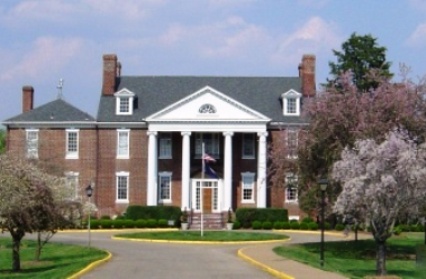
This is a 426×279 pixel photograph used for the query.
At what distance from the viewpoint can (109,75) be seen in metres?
63.2

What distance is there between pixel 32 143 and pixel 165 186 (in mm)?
9684

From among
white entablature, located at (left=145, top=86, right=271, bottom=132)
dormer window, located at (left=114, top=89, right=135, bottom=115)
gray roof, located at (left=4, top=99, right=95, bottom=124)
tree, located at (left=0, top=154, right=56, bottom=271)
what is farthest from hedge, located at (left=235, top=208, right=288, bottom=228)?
tree, located at (left=0, top=154, right=56, bottom=271)

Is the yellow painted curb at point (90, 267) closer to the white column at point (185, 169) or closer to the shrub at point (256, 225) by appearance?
the shrub at point (256, 225)

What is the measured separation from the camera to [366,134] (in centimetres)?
3472

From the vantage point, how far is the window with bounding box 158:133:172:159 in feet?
202

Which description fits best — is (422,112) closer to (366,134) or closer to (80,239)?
(366,134)

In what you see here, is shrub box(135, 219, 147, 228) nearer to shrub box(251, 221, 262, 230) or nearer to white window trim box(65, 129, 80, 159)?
shrub box(251, 221, 262, 230)

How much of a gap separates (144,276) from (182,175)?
35169 millimetres

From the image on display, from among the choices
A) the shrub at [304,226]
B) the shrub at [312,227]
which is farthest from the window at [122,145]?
the shrub at [312,227]

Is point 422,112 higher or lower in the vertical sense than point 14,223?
higher

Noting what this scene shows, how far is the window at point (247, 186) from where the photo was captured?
61375 mm

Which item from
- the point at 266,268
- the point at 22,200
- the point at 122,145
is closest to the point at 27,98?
the point at 122,145

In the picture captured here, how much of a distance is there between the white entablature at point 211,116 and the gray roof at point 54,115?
5.53 metres

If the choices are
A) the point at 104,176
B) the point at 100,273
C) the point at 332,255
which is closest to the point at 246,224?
the point at 104,176
